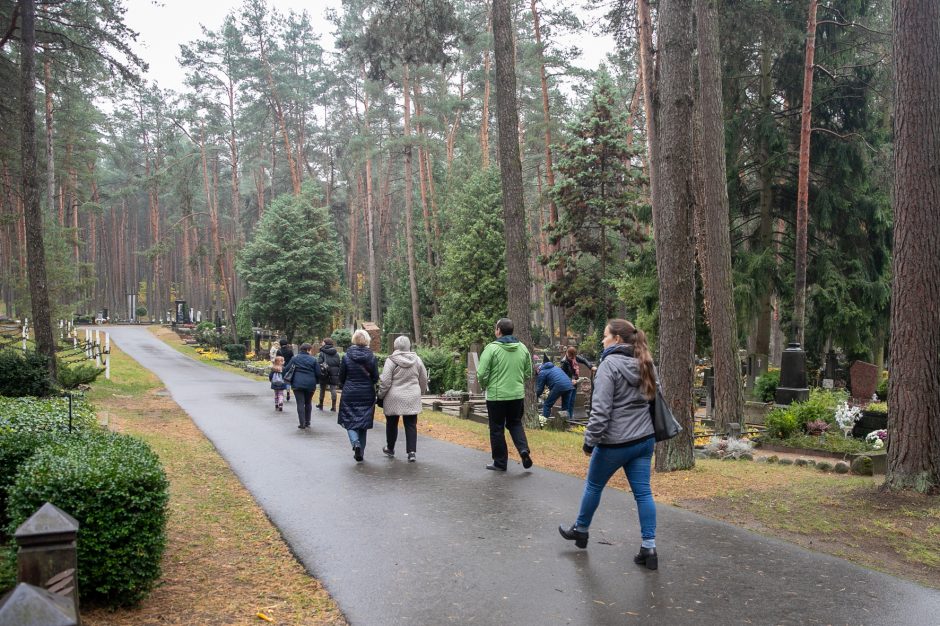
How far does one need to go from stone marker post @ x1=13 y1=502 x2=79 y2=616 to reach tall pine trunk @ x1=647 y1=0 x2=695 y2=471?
25.0ft

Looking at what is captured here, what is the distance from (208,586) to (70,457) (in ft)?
4.25

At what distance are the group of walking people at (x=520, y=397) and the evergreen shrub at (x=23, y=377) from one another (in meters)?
4.54

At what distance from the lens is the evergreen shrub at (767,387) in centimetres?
1992

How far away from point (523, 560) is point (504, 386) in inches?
136

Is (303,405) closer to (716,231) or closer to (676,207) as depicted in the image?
(676,207)

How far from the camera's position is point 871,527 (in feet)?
22.7

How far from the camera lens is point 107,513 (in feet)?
14.7

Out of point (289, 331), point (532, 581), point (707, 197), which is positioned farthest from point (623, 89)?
point (532, 581)

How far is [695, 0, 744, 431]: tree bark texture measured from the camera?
49.1 feet

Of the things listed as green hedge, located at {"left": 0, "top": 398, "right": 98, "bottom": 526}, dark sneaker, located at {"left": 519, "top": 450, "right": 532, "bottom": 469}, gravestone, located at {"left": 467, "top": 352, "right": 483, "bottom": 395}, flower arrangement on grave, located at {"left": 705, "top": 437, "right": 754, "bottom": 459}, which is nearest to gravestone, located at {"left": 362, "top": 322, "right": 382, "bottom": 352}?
gravestone, located at {"left": 467, "top": 352, "right": 483, "bottom": 395}

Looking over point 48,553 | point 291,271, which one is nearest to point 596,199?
point 291,271

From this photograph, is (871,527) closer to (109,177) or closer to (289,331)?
(289,331)

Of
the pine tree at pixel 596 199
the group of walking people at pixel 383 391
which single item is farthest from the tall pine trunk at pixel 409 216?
the group of walking people at pixel 383 391

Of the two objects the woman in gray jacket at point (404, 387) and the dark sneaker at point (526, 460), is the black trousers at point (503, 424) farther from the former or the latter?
the woman in gray jacket at point (404, 387)
